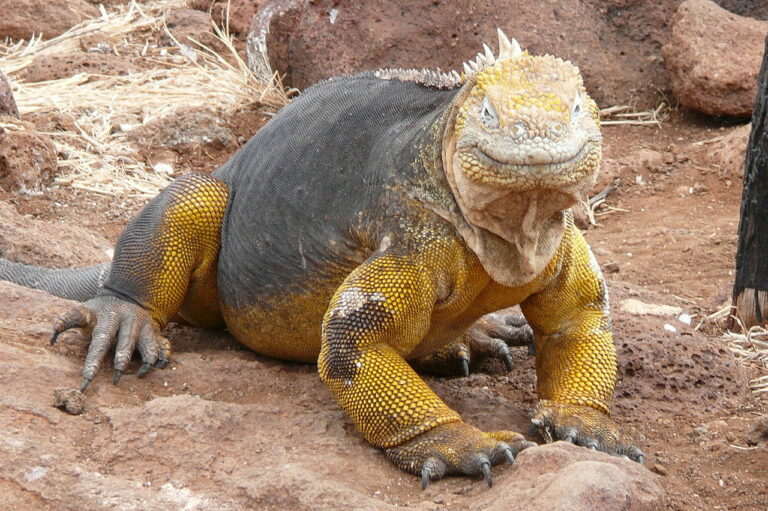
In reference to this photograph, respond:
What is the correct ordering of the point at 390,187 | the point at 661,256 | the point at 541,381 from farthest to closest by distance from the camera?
1. the point at 661,256
2. the point at 541,381
3. the point at 390,187

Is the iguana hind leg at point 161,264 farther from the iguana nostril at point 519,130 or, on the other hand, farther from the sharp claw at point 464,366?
the iguana nostril at point 519,130

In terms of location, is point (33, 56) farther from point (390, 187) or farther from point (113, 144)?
point (390, 187)

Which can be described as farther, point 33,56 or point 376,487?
point 33,56

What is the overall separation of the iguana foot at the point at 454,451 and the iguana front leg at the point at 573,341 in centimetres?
44

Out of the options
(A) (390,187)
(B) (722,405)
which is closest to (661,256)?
(B) (722,405)

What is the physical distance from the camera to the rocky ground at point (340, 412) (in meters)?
3.79

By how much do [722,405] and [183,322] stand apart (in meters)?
3.01

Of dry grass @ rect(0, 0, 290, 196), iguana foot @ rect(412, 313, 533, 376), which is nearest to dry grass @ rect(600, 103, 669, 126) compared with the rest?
dry grass @ rect(0, 0, 290, 196)

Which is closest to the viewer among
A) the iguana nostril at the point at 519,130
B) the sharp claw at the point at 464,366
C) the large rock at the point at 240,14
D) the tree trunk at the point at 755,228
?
the iguana nostril at the point at 519,130

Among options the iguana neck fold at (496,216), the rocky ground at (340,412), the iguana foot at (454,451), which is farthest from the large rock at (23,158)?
the iguana foot at (454,451)

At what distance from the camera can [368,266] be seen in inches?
173

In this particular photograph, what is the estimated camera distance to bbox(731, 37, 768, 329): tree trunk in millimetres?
6520

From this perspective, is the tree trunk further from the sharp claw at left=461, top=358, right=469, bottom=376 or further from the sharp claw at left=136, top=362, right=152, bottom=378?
the sharp claw at left=136, top=362, right=152, bottom=378

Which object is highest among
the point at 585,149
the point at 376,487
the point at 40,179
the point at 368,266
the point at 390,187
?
the point at 585,149
